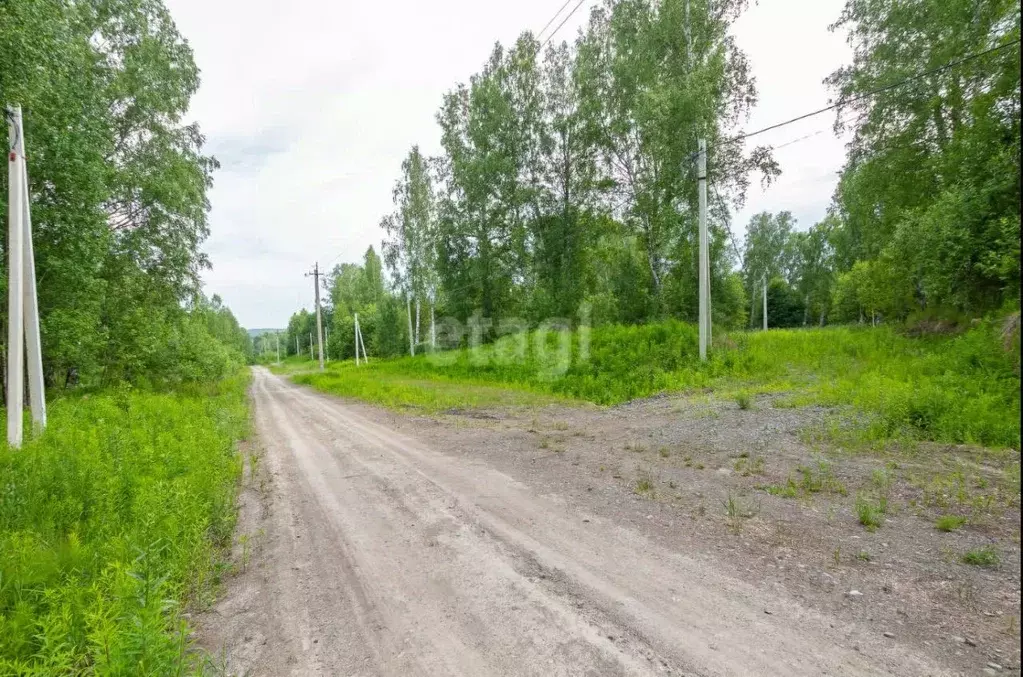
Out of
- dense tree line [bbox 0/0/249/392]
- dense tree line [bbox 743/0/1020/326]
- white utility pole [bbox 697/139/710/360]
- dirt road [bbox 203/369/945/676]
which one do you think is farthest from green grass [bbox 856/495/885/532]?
dense tree line [bbox 0/0/249/392]

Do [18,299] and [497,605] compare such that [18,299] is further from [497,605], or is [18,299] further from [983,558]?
[983,558]

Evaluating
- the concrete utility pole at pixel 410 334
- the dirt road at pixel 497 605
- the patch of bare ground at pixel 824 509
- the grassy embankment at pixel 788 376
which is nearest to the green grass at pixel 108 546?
the dirt road at pixel 497 605

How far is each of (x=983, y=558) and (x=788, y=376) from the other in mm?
9802

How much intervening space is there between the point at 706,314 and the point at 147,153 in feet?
63.4

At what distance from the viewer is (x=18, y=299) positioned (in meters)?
7.09

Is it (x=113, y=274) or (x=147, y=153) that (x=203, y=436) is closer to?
(x=113, y=274)

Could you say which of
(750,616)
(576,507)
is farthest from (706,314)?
(750,616)

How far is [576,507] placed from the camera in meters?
5.02

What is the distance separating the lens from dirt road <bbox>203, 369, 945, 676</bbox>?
2.53m

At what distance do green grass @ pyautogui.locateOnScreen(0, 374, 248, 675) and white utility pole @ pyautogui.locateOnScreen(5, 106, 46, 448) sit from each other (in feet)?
1.47

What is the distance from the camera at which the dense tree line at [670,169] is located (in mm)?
10453

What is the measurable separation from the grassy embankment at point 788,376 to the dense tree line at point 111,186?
24.5ft

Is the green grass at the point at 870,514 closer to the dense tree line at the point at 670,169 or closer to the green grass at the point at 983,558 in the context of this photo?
the green grass at the point at 983,558

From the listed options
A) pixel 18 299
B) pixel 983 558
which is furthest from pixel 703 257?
pixel 18 299
